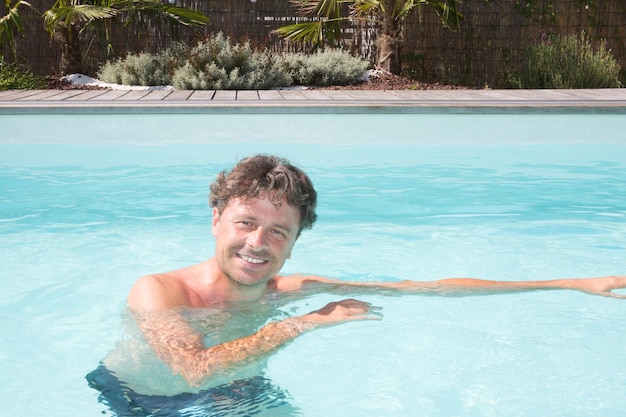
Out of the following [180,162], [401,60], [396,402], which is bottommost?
[396,402]

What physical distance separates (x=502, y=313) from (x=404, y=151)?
157 inches

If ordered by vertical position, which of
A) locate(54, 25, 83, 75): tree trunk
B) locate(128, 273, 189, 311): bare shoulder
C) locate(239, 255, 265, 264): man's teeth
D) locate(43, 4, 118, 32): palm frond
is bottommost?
locate(128, 273, 189, 311): bare shoulder

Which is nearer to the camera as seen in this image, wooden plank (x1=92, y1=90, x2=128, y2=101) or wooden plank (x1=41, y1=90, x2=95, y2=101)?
wooden plank (x1=41, y1=90, x2=95, y2=101)

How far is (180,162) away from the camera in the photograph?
727 centimetres

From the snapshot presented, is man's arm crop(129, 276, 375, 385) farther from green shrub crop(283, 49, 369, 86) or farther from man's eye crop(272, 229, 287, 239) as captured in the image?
green shrub crop(283, 49, 369, 86)

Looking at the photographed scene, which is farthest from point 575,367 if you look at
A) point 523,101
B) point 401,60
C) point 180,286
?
point 401,60

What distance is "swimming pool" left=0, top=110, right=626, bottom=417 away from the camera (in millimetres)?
3092

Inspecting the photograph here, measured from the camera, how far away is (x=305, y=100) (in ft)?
27.9

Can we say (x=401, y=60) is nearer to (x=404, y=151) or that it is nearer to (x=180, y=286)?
(x=404, y=151)

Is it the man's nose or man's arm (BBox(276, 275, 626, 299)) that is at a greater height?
the man's nose

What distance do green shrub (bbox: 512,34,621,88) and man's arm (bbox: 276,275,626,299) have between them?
28.4 feet

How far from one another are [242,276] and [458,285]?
983mm

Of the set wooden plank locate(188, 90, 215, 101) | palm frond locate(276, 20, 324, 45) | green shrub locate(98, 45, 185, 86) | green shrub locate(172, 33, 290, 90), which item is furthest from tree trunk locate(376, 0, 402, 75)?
wooden plank locate(188, 90, 215, 101)

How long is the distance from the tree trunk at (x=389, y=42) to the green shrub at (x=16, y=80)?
15.5 ft
